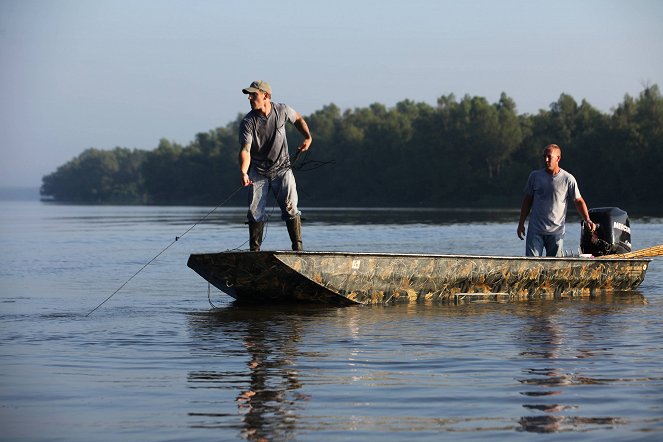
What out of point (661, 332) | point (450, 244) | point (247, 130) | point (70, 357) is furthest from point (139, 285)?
point (450, 244)

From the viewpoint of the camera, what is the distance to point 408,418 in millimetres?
6055

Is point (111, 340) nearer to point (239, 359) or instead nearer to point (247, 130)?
point (239, 359)

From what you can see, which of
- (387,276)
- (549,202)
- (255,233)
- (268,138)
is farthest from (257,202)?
(549,202)

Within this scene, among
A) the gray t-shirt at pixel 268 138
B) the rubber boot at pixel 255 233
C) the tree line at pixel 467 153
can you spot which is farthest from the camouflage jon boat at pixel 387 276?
the tree line at pixel 467 153

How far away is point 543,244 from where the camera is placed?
42.8 ft

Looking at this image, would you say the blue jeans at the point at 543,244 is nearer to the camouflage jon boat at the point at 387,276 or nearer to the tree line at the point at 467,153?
the camouflage jon boat at the point at 387,276

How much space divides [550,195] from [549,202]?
0.28ft

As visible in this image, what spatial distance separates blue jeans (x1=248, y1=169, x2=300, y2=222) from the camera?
1146cm

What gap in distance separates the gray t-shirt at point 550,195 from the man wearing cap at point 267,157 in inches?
115

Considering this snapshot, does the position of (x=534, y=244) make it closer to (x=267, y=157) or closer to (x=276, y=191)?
(x=276, y=191)

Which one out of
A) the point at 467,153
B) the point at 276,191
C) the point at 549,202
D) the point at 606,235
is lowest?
the point at 606,235

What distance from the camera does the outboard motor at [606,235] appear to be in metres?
14.0

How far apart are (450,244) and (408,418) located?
20.4m

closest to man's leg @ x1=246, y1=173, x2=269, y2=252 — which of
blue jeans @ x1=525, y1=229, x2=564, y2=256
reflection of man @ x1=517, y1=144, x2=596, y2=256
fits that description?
reflection of man @ x1=517, y1=144, x2=596, y2=256
